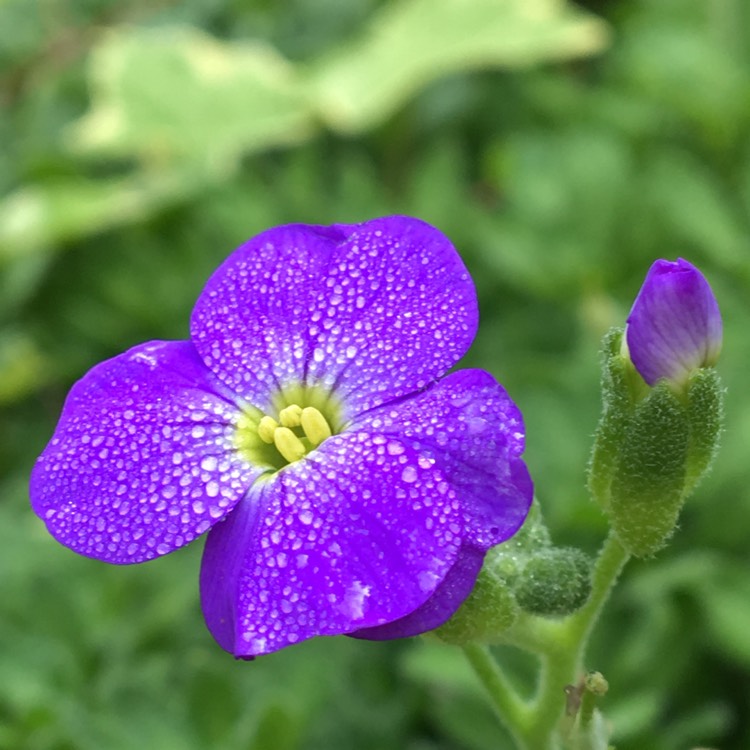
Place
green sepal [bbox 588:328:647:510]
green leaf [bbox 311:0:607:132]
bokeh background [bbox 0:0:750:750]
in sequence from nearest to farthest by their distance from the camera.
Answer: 1. green sepal [bbox 588:328:647:510]
2. bokeh background [bbox 0:0:750:750]
3. green leaf [bbox 311:0:607:132]

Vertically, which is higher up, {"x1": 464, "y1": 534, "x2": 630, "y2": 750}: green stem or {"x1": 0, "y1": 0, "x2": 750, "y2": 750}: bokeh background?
{"x1": 464, "y1": 534, "x2": 630, "y2": 750}: green stem

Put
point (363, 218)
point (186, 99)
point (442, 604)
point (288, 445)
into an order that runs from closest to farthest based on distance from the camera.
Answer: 1. point (442, 604)
2. point (288, 445)
3. point (363, 218)
4. point (186, 99)

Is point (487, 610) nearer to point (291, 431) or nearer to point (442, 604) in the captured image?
point (442, 604)

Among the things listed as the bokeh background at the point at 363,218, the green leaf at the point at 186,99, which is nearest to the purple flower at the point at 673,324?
→ the bokeh background at the point at 363,218

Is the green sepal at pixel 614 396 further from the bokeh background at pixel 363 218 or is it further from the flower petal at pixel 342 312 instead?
the bokeh background at pixel 363 218

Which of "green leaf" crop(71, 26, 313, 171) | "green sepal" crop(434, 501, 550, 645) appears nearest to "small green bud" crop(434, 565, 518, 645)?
"green sepal" crop(434, 501, 550, 645)

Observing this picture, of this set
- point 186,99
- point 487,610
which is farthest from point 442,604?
point 186,99

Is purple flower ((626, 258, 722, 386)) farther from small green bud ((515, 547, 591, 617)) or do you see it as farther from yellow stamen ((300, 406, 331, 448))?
yellow stamen ((300, 406, 331, 448))
